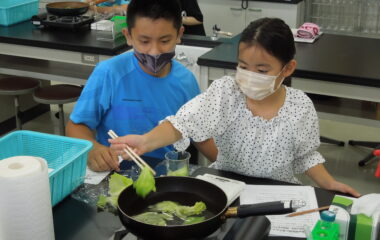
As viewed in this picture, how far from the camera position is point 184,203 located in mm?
1161

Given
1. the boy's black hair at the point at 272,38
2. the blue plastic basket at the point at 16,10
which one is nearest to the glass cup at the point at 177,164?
the boy's black hair at the point at 272,38

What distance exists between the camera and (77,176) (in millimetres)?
1352

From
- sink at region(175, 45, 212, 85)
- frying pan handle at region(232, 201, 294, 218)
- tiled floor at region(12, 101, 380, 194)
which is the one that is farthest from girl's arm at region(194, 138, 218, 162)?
tiled floor at region(12, 101, 380, 194)

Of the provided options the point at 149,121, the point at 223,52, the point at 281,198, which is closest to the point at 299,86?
the point at 223,52

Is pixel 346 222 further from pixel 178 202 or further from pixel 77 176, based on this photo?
pixel 77 176

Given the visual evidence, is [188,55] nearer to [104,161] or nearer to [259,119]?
[259,119]

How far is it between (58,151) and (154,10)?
0.62 meters

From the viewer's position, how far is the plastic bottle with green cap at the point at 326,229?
2.99ft

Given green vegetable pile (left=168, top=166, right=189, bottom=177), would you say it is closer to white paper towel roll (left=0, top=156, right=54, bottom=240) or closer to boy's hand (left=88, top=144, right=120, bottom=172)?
boy's hand (left=88, top=144, right=120, bottom=172)

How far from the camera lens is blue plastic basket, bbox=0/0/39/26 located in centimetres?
331

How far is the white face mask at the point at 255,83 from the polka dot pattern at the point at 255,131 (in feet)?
0.22

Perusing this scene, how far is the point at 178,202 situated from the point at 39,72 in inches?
92.4

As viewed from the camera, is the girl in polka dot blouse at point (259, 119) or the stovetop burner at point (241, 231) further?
the girl in polka dot blouse at point (259, 119)

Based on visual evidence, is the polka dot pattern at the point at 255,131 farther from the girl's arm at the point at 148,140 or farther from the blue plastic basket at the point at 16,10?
the blue plastic basket at the point at 16,10
